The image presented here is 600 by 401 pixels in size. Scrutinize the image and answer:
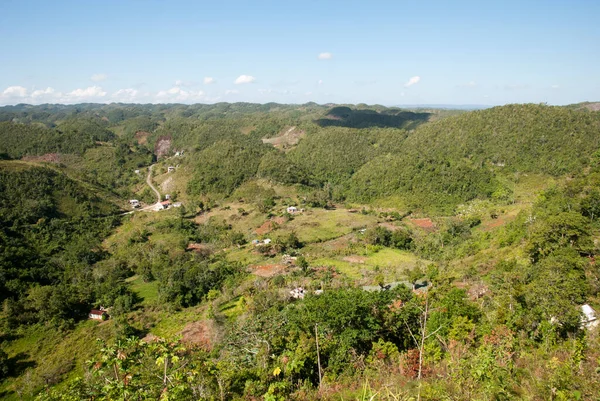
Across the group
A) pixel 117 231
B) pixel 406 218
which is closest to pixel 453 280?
pixel 406 218

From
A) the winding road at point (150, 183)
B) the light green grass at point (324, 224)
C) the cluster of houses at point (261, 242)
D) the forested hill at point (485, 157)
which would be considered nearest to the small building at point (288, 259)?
the cluster of houses at point (261, 242)

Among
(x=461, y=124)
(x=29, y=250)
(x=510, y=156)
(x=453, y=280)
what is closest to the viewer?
(x=453, y=280)

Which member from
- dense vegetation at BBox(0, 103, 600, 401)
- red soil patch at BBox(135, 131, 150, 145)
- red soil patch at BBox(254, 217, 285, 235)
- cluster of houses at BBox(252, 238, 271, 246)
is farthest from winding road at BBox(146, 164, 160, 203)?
cluster of houses at BBox(252, 238, 271, 246)

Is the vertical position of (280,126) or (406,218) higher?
(280,126)

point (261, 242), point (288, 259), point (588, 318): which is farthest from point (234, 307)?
point (588, 318)

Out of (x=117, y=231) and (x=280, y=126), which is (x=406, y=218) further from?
(x=280, y=126)

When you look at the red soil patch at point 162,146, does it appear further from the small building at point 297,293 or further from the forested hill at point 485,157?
the small building at point 297,293

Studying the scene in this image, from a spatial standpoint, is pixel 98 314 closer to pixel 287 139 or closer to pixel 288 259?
pixel 288 259
